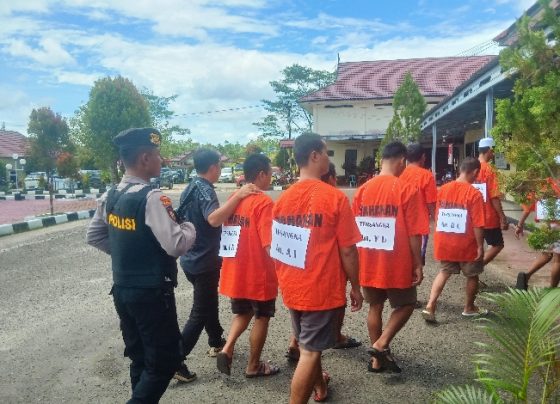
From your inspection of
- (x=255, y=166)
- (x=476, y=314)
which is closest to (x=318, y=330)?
(x=255, y=166)

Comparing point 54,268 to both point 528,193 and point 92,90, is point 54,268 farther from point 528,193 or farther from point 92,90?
point 92,90

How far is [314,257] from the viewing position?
2.76 meters

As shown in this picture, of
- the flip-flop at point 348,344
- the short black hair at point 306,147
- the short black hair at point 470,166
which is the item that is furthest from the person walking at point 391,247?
the short black hair at point 470,166

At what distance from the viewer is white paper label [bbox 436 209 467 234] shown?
4.74m

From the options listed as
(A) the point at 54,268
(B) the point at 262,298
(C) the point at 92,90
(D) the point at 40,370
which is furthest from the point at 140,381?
(C) the point at 92,90

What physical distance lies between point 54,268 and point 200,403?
5.56m

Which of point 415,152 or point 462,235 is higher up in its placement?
point 415,152

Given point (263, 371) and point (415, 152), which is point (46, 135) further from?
point (263, 371)

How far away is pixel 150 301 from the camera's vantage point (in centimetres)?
257

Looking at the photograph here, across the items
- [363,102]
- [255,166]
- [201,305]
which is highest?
[363,102]

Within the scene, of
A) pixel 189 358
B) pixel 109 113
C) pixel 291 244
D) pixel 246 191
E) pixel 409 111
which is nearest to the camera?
pixel 291 244

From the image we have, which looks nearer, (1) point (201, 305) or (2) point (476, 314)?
(1) point (201, 305)

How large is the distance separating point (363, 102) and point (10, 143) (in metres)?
37.0

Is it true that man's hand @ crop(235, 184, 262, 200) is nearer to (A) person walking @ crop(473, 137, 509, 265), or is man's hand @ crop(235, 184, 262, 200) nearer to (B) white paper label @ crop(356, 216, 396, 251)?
(B) white paper label @ crop(356, 216, 396, 251)
